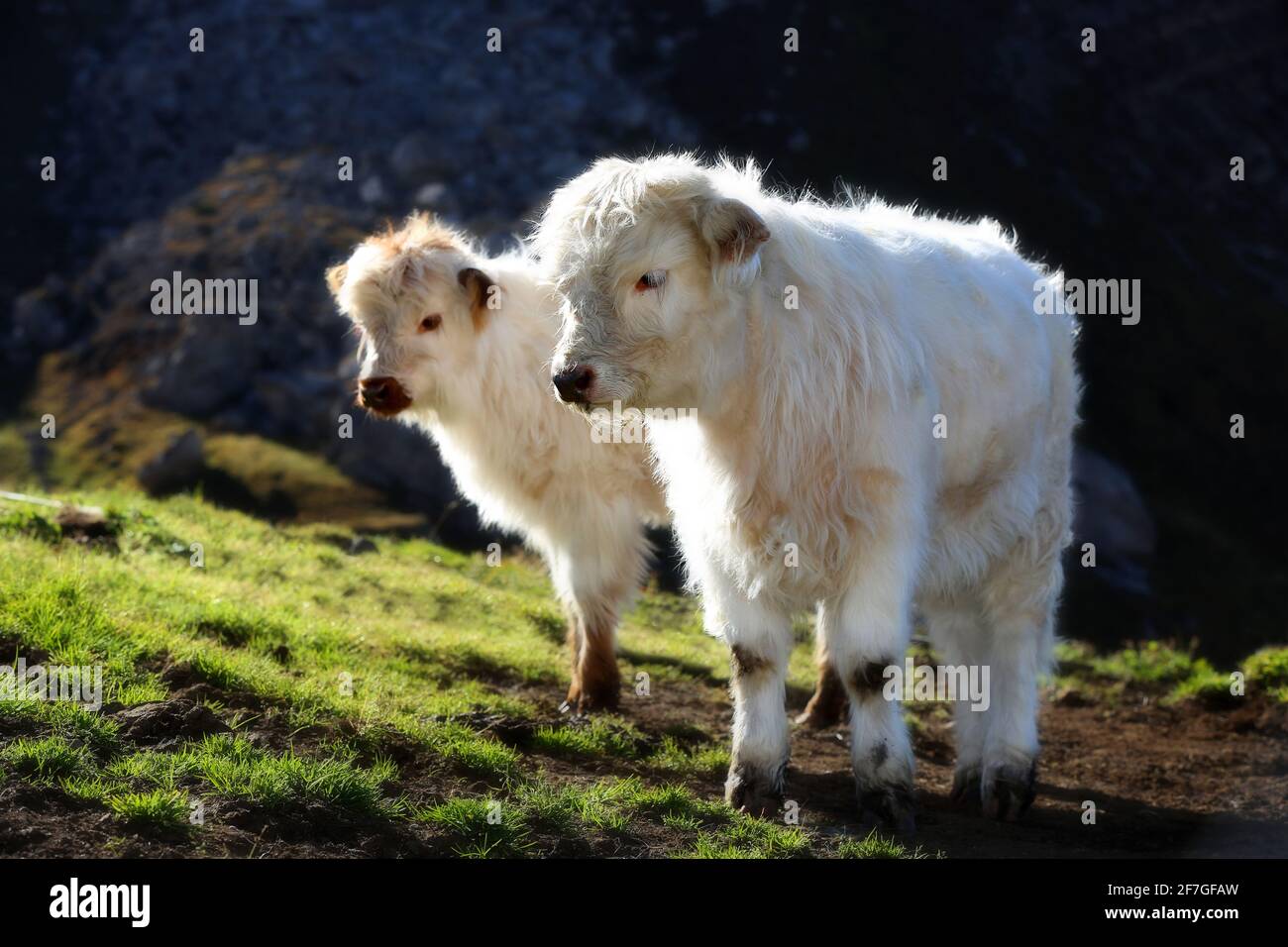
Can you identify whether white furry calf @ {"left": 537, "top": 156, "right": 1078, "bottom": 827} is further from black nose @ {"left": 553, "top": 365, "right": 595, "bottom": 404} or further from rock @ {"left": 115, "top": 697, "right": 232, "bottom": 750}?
rock @ {"left": 115, "top": 697, "right": 232, "bottom": 750}

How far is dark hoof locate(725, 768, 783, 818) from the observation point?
24.9ft

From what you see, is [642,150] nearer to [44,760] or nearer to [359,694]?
[359,694]

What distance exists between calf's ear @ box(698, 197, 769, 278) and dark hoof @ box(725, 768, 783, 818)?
2710 millimetres

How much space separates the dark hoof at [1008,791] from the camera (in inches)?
335

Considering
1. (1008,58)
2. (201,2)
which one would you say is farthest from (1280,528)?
(201,2)

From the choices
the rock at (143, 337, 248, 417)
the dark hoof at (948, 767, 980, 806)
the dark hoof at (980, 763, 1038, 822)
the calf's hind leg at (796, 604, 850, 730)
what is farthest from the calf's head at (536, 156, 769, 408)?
the rock at (143, 337, 248, 417)

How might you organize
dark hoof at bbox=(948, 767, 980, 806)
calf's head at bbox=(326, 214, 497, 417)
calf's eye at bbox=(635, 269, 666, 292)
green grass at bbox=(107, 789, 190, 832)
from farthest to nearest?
calf's head at bbox=(326, 214, 497, 417) → dark hoof at bbox=(948, 767, 980, 806) → calf's eye at bbox=(635, 269, 666, 292) → green grass at bbox=(107, 789, 190, 832)

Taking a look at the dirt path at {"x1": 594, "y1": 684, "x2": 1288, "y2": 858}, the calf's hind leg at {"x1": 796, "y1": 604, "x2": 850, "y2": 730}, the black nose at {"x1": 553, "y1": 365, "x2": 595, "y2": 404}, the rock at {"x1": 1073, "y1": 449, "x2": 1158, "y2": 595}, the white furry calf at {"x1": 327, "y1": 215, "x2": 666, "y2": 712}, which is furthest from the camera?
the rock at {"x1": 1073, "y1": 449, "x2": 1158, "y2": 595}

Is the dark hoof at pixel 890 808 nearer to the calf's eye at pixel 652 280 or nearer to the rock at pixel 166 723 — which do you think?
the calf's eye at pixel 652 280

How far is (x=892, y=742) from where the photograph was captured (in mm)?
7516

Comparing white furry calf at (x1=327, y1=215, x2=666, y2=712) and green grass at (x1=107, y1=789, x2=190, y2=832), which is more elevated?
white furry calf at (x1=327, y1=215, x2=666, y2=712)

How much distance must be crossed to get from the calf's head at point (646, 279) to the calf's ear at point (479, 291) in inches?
151

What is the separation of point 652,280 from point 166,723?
3.32 m

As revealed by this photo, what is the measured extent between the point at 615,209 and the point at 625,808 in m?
3.01
